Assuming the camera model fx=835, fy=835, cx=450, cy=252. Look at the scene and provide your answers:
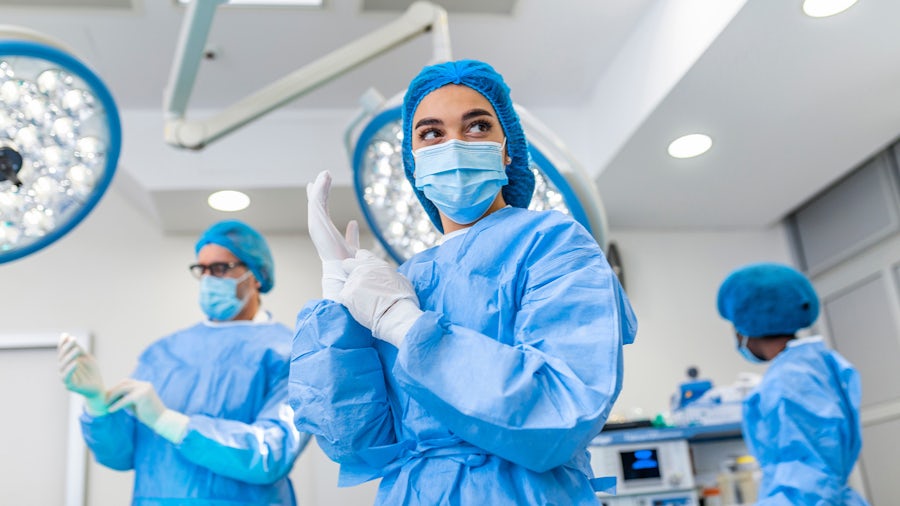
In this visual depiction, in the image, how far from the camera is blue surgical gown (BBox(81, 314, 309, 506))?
1983 mm

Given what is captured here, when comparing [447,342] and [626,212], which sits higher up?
[626,212]

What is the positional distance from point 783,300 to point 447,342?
5.86ft

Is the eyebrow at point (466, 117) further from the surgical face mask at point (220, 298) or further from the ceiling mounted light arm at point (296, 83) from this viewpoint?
the surgical face mask at point (220, 298)

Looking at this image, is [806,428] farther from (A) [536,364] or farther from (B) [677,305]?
(B) [677,305]

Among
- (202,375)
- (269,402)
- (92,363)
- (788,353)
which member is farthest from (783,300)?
(92,363)

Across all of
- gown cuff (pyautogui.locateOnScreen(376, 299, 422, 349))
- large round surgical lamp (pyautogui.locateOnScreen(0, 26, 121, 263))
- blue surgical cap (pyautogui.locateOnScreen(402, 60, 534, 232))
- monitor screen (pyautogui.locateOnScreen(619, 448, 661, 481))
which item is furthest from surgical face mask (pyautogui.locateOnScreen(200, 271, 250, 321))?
monitor screen (pyautogui.locateOnScreen(619, 448, 661, 481))

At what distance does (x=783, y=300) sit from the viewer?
247 centimetres

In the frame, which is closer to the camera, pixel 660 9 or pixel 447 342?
pixel 447 342

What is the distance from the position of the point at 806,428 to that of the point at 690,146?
Result: 4.93 feet

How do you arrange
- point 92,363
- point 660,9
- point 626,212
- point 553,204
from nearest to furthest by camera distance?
1. point 553,204
2. point 92,363
3. point 660,9
4. point 626,212

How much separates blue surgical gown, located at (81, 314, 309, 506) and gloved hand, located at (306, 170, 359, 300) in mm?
936

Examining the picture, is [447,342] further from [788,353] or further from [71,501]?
[71,501]

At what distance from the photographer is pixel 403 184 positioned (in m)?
1.87

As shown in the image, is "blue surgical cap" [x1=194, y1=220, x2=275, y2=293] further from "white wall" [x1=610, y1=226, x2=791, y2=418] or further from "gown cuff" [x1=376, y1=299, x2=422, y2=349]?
"white wall" [x1=610, y1=226, x2=791, y2=418]
